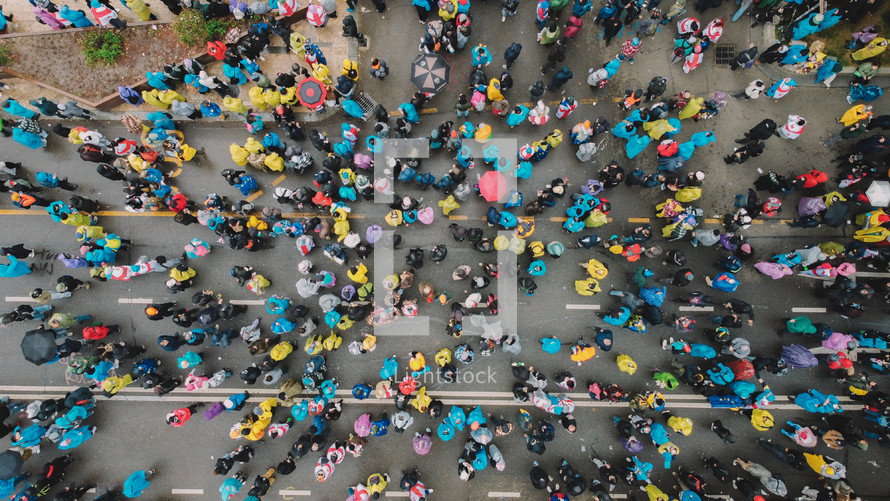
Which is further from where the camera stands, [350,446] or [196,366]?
[196,366]

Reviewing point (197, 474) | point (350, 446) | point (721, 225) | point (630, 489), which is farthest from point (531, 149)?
point (197, 474)

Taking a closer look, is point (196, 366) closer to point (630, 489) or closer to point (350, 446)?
point (350, 446)

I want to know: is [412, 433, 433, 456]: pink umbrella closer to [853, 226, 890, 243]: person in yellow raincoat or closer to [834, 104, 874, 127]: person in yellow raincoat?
[853, 226, 890, 243]: person in yellow raincoat

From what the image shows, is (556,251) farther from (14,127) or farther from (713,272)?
(14,127)

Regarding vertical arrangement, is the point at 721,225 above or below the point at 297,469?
above

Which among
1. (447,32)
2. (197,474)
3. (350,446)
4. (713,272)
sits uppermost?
(447,32)

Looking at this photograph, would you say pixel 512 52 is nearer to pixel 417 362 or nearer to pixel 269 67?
pixel 269 67
